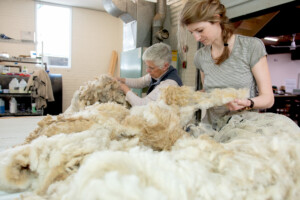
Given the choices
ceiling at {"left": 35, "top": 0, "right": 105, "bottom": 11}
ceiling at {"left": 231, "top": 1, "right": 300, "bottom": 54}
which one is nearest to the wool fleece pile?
ceiling at {"left": 231, "top": 1, "right": 300, "bottom": 54}

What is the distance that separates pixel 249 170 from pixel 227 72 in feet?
2.91

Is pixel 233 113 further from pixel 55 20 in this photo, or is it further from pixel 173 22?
pixel 55 20

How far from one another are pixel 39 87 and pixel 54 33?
253 cm

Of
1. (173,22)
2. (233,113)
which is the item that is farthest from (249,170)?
(173,22)

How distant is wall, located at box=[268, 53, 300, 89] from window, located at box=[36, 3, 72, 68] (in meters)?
9.61

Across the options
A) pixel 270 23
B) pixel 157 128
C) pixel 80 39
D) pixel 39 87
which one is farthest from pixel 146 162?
pixel 80 39

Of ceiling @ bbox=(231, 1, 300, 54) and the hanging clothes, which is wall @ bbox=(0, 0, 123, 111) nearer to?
the hanging clothes

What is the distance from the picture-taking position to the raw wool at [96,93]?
1.10 metres

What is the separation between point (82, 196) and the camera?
27 centimetres

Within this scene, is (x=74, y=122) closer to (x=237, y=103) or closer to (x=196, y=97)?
(x=196, y=97)

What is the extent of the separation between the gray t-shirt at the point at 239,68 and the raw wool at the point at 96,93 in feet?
1.84

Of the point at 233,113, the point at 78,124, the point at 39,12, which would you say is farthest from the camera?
the point at 39,12

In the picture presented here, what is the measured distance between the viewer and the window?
6136 millimetres

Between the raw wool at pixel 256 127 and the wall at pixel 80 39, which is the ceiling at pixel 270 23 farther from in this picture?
the wall at pixel 80 39
